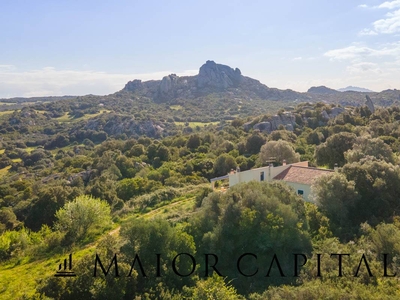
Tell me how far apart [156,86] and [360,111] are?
383 ft

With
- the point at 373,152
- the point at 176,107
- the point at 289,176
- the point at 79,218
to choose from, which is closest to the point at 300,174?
the point at 289,176

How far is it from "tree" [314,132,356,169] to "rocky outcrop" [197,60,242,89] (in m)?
125

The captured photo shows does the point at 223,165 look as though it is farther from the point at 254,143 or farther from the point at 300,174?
the point at 300,174

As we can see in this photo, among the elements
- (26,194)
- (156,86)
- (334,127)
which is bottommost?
(26,194)

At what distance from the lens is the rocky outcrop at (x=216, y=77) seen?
15780 cm

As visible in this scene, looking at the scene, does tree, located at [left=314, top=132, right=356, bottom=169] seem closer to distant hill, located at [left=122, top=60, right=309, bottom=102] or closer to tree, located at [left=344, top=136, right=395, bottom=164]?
tree, located at [left=344, top=136, right=395, bottom=164]

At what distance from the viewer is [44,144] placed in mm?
80812

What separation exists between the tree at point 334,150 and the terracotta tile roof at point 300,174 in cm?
860

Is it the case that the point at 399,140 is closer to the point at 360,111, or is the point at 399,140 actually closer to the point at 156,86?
the point at 360,111

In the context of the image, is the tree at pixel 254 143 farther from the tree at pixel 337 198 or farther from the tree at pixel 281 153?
the tree at pixel 337 198

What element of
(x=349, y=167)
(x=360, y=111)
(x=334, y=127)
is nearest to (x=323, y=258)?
(x=349, y=167)

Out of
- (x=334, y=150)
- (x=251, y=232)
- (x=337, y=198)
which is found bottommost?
(x=251, y=232)

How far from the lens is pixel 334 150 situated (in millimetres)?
33094

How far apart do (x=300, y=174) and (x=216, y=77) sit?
141067 mm
